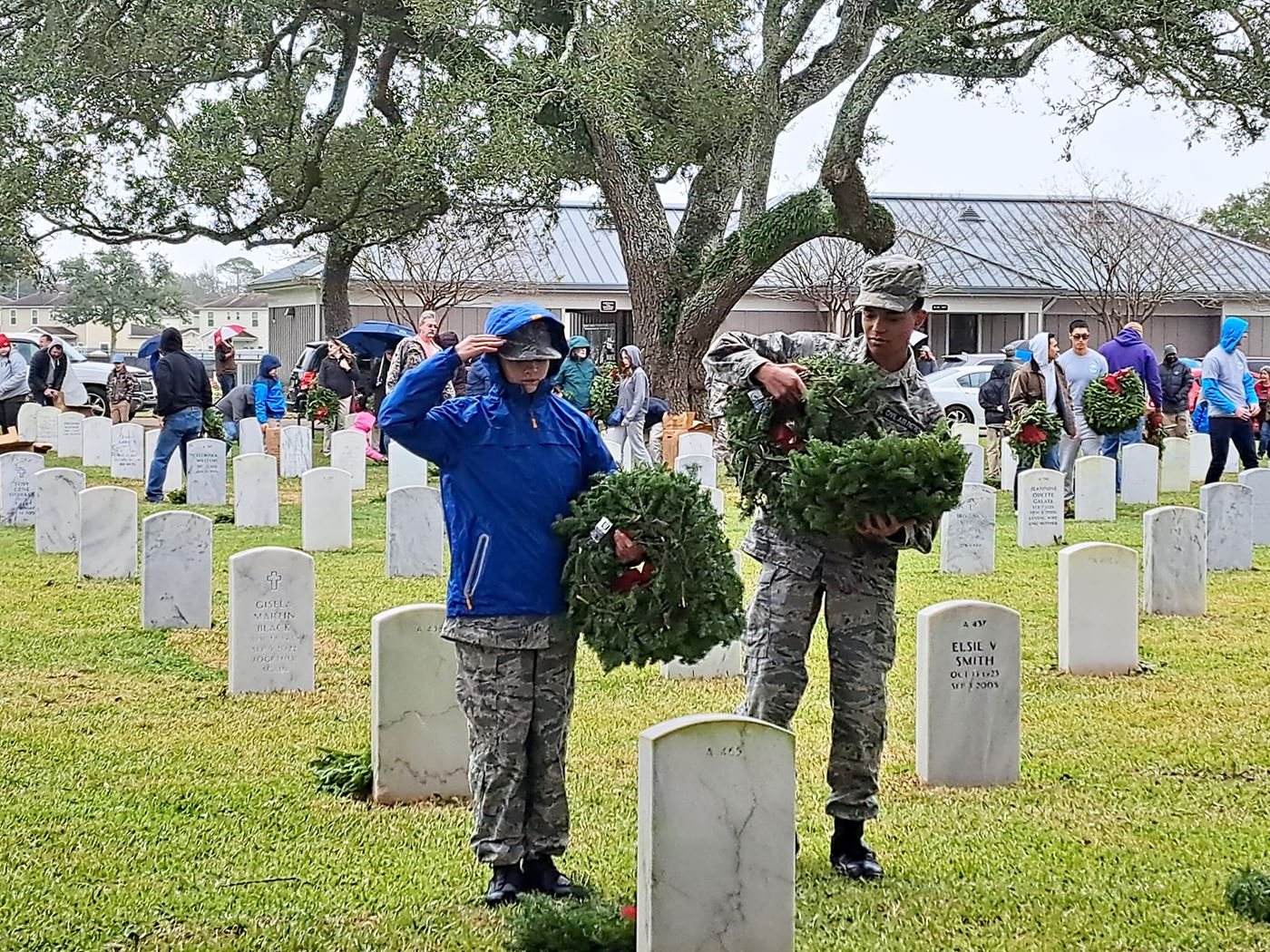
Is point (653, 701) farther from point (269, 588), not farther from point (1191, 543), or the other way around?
point (1191, 543)

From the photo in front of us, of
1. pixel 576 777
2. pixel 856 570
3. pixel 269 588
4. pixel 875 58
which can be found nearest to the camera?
pixel 856 570

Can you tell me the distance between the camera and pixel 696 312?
2606cm

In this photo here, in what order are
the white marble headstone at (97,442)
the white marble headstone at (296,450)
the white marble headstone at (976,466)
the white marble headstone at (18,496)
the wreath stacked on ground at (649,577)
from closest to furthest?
the wreath stacked on ground at (649,577) → the white marble headstone at (18,496) → the white marble headstone at (976,466) → the white marble headstone at (296,450) → the white marble headstone at (97,442)

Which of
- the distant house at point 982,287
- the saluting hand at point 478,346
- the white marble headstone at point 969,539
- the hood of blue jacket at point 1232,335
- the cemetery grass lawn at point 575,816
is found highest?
the distant house at point 982,287

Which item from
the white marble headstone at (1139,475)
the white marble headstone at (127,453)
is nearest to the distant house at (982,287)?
the white marble headstone at (127,453)

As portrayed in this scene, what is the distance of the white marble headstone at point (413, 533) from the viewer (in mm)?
12984

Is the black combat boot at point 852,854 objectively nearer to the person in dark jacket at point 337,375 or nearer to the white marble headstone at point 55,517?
the white marble headstone at point 55,517

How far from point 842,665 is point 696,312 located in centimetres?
2071

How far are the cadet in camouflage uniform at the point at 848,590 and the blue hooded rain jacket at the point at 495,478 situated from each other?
72 cm

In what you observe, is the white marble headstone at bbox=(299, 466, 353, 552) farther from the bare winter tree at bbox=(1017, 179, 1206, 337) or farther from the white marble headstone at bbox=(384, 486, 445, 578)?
the bare winter tree at bbox=(1017, 179, 1206, 337)

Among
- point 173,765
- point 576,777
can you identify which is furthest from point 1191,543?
point 173,765

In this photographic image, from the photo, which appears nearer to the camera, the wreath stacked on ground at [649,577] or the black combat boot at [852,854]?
the wreath stacked on ground at [649,577]

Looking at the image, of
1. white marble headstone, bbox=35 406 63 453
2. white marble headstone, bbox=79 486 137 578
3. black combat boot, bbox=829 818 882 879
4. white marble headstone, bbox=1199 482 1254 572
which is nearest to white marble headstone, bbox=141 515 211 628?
white marble headstone, bbox=79 486 137 578

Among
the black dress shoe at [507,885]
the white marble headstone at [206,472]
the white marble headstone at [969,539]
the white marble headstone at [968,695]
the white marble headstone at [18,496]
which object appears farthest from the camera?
the white marble headstone at [206,472]
